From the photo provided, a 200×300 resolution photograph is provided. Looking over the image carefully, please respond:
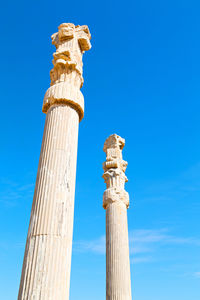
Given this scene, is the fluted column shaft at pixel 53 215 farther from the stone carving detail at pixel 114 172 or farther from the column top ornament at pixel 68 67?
the stone carving detail at pixel 114 172

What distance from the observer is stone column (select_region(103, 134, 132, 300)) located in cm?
1323

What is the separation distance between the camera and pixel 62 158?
756 centimetres

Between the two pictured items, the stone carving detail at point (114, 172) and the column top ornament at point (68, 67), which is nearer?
the column top ornament at point (68, 67)

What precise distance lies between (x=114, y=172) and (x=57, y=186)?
35.1 ft

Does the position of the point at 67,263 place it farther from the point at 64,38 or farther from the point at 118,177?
the point at 118,177

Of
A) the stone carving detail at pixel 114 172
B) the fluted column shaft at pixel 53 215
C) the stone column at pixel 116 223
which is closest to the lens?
the fluted column shaft at pixel 53 215

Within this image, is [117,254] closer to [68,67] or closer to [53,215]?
[53,215]

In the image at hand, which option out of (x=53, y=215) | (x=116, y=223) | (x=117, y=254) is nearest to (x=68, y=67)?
(x=53, y=215)

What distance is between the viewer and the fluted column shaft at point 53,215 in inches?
234

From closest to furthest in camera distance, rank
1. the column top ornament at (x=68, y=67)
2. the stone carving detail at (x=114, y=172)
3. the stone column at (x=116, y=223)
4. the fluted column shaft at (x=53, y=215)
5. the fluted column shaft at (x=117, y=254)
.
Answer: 1. the fluted column shaft at (x=53, y=215)
2. the column top ornament at (x=68, y=67)
3. the fluted column shaft at (x=117, y=254)
4. the stone column at (x=116, y=223)
5. the stone carving detail at (x=114, y=172)

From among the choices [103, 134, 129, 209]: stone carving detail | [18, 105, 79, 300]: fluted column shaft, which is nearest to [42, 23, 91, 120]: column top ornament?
[18, 105, 79, 300]: fluted column shaft

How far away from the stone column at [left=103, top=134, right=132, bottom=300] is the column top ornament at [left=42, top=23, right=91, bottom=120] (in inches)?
322

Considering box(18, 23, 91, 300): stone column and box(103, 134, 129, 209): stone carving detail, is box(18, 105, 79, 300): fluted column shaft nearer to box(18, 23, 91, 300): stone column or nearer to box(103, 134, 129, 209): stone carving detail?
box(18, 23, 91, 300): stone column

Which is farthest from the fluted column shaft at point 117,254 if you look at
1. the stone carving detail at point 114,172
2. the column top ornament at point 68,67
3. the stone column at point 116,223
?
the column top ornament at point 68,67
